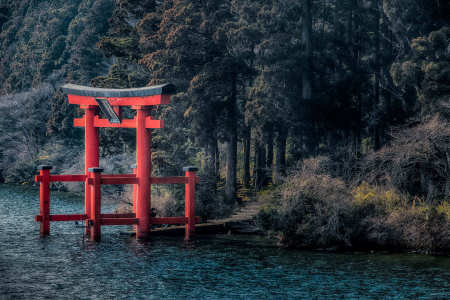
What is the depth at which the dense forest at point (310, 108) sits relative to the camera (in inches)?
1093

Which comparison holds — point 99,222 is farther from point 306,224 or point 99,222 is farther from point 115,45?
point 115,45

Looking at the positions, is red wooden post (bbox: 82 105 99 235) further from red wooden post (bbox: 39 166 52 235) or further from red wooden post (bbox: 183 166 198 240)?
red wooden post (bbox: 183 166 198 240)

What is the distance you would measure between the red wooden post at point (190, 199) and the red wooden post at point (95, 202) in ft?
11.0

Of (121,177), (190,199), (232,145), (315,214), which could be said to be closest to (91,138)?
(121,177)

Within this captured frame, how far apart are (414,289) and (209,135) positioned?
19928mm

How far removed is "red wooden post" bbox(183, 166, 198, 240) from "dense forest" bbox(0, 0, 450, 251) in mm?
2979

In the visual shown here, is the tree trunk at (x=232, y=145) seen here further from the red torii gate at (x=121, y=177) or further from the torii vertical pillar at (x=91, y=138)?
the torii vertical pillar at (x=91, y=138)

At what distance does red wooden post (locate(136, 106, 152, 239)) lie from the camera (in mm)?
28344

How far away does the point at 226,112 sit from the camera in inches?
1576

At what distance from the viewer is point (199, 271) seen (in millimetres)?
23922

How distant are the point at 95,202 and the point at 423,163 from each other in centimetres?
1225

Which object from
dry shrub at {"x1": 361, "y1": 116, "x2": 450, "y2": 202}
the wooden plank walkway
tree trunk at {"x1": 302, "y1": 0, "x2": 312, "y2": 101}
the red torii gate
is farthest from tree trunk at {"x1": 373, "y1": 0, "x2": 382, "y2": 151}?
the red torii gate

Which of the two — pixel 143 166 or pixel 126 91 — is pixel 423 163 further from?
pixel 126 91

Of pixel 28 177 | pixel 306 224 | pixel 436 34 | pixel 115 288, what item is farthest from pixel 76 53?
pixel 115 288
